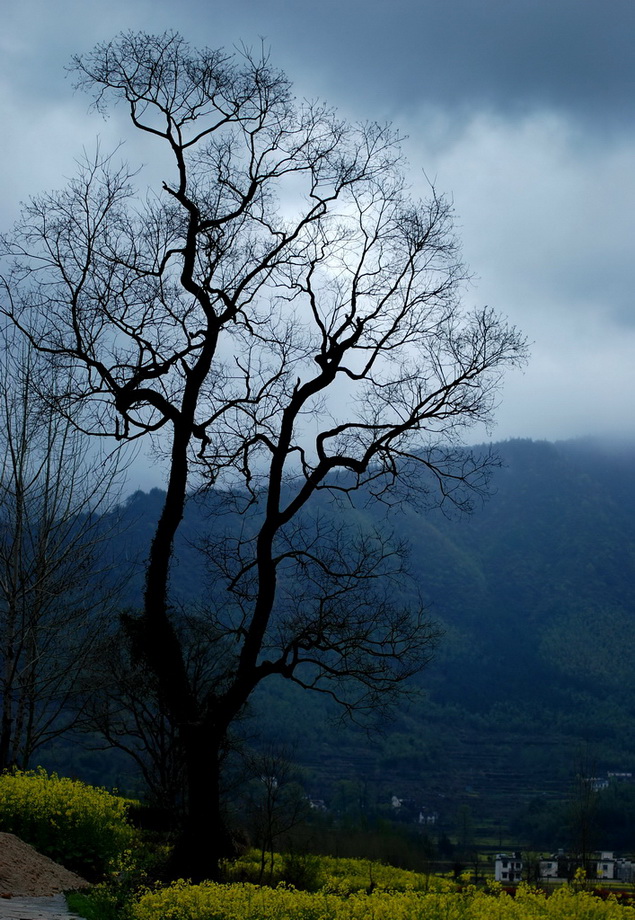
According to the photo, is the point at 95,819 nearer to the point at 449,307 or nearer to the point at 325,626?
the point at 325,626

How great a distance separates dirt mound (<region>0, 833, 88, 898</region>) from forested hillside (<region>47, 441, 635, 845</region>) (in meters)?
37.8

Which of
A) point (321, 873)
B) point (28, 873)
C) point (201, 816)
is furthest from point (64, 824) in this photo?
point (321, 873)

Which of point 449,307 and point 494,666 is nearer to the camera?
point 449,307

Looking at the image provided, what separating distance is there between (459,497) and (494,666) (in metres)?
83.5

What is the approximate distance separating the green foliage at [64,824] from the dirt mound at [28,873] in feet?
2.20

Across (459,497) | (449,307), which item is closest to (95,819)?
(459,497)

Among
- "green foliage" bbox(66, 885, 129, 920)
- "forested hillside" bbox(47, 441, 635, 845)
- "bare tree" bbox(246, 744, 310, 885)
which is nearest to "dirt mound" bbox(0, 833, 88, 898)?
"green foliage" bbox(66, 885, 129, 920)

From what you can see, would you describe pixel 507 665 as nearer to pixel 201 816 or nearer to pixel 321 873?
pixel 321 873

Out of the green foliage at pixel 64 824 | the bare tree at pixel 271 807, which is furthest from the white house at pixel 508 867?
the green foliage at pixel 64 824

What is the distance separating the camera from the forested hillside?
6066 centimetres

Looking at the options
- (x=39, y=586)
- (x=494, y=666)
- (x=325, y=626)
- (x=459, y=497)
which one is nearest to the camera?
(x=325, y=626)

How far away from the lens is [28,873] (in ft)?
30.6

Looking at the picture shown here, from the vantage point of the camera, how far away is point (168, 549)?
11859 mm

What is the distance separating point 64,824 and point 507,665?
286 ft
